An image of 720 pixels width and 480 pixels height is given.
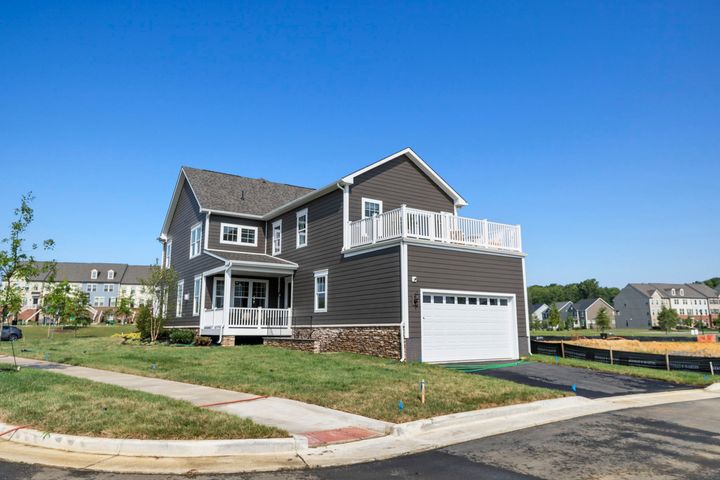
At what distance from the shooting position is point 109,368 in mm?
14211

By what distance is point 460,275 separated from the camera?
1797cm

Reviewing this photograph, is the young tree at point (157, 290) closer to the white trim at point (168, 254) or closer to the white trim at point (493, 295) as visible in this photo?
the white trim at point (168, 254)

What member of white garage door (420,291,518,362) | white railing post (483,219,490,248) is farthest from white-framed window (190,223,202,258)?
white railing post (483,219,490,248)

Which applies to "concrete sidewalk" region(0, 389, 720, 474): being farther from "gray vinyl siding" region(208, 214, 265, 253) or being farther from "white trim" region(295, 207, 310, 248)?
"gray vinyl siding" region(208, 214, 265, 253)

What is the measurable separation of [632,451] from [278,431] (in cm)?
497

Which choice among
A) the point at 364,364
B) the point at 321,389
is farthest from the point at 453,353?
the point at 321,389

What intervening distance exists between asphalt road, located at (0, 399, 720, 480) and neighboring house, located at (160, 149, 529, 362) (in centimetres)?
831

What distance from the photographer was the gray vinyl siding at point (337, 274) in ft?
56.1

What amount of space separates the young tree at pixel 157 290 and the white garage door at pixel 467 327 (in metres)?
14.8

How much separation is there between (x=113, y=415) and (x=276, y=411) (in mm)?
2656

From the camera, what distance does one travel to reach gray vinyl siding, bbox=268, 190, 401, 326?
1711 centimetres

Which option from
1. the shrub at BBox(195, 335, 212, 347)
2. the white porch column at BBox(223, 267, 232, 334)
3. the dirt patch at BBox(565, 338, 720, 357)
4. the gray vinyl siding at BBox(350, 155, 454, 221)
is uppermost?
the gray vinyl siding at BBox(350, 155, 454, 221)

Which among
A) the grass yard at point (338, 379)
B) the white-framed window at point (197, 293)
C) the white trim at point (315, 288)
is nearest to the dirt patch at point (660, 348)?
the white trim at point (315, 288)

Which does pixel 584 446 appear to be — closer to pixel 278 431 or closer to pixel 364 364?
pixel 278 431
